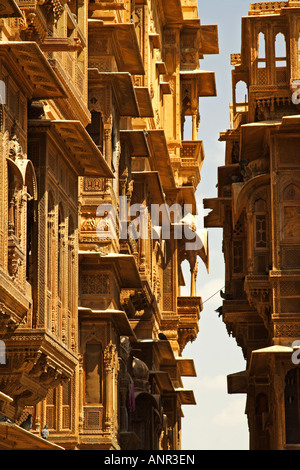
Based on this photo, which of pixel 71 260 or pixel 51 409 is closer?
pixel 71 260

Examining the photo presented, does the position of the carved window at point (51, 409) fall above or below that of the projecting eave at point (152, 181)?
below

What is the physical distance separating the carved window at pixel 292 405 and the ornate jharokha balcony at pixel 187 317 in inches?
300

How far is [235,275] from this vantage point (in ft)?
138

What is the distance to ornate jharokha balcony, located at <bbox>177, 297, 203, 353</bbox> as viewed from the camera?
1677 inches

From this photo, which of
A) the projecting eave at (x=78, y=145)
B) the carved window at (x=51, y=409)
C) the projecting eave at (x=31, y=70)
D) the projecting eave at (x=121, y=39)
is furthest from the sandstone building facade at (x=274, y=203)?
the projecting eave at (x=31, y=70)

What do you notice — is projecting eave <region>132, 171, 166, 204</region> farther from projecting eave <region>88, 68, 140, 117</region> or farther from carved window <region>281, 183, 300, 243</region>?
projecting eave <region>88, 68, 140, 117</region>

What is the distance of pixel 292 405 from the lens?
35125mm

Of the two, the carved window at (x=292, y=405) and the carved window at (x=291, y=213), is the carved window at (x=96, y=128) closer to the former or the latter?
the carved window at (x=291, y=213)

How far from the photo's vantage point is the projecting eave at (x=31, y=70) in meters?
19.5

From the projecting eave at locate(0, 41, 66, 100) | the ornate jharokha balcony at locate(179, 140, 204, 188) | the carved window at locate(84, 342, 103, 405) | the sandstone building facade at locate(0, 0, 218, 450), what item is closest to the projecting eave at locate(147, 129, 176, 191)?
the sandstone building facade at locate(0, 0, 218, 450)

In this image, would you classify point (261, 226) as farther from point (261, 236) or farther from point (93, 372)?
point (93, 372)

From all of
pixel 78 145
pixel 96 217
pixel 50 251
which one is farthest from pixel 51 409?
pixel 78 145

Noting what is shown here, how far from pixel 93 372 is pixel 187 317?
13993 mm

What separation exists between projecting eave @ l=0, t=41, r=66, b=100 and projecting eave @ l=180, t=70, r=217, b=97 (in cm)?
2216
